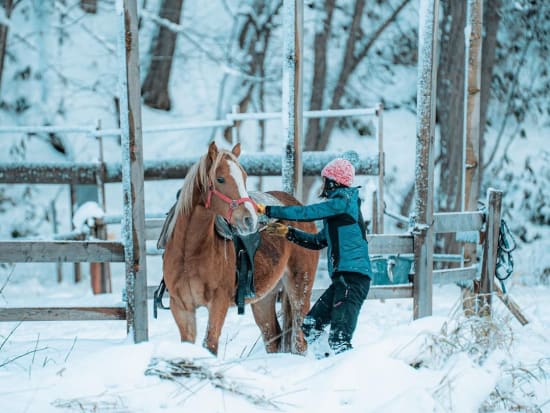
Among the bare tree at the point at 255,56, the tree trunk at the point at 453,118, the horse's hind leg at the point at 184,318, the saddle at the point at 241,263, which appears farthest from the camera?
the bare tree at the point at 255,56

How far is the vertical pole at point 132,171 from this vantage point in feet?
16.2

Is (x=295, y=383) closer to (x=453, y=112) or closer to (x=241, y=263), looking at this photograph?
(x=241, y=263)

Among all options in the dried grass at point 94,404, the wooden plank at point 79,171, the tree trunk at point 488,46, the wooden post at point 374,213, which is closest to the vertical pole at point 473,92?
the wooden post at point 374,213

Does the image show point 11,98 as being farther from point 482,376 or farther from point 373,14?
point 482,376

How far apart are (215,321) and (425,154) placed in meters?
2.48

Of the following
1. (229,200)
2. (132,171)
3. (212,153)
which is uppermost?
(212,153)

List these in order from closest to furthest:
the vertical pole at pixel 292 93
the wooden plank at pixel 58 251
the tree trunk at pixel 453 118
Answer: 1. the wooden plank at pixel 58 251
2. the vertical pole at pixel 292 93
3. the tree trunk at pixel 453 118

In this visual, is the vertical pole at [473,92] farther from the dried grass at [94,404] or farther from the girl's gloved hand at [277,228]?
the dried grass at [94,404]

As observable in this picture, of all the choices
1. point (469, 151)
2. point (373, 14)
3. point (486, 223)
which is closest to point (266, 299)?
point (486, 223)

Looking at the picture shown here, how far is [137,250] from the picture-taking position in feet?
16.8

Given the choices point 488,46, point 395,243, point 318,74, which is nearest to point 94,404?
point 395,243

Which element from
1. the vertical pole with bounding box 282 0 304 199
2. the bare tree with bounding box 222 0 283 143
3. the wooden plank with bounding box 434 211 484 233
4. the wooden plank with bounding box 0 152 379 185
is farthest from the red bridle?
the bare tree with bounding box 222 0 283 143

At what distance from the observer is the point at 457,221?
6.61 metres

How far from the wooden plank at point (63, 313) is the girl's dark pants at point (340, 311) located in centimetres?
165
